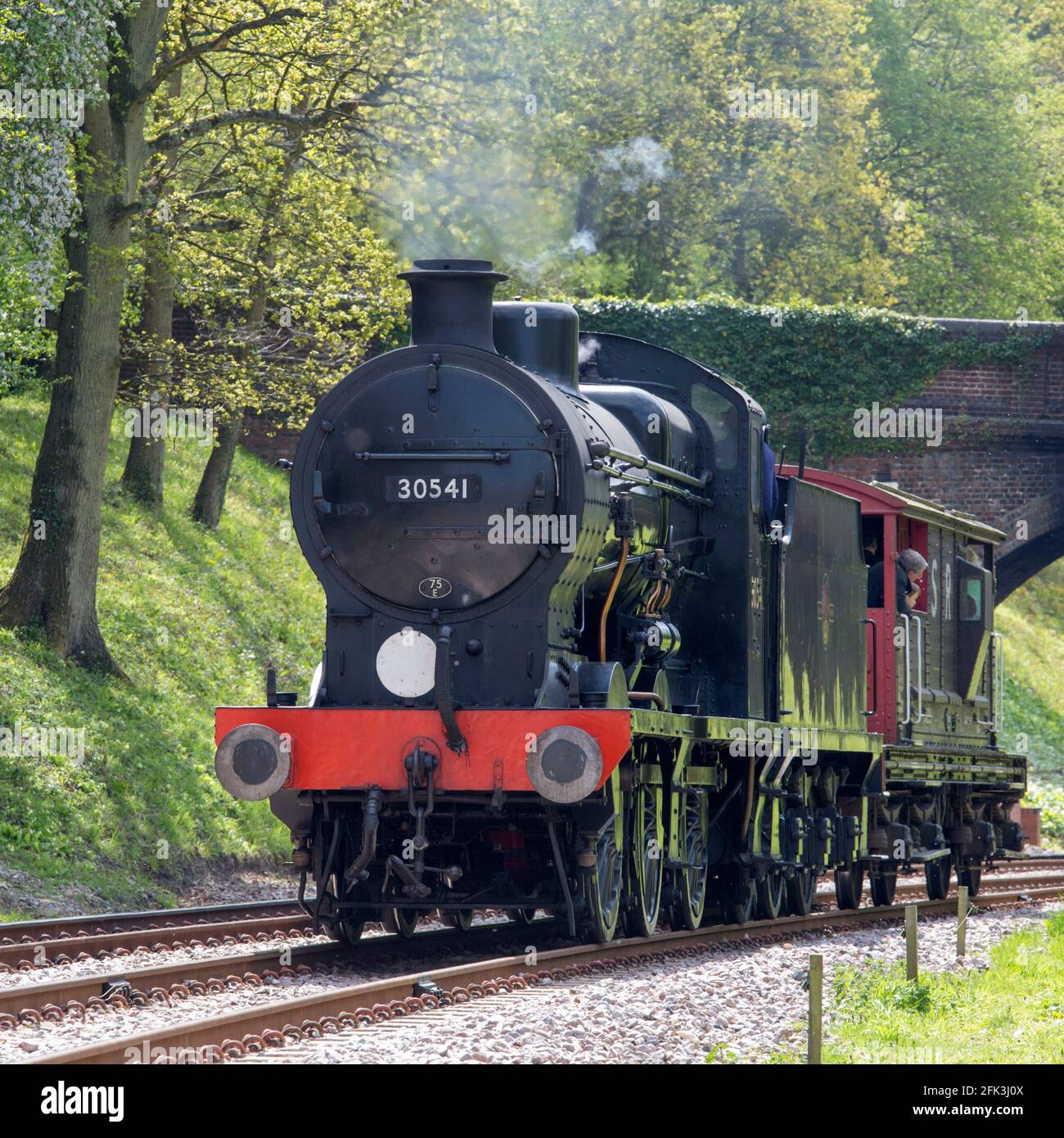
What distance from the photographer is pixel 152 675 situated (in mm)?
17859

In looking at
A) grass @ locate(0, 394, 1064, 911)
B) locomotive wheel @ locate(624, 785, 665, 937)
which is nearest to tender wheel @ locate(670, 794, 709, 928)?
locomotive wheel @ locate(624, 785, 665, 937)

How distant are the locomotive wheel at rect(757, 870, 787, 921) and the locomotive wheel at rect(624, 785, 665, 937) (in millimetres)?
A: 2035

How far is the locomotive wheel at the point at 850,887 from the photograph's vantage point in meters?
14.6

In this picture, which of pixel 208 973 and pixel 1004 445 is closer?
pixel 208 973

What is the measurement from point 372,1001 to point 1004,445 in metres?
20.0

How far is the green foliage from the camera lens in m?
26.3

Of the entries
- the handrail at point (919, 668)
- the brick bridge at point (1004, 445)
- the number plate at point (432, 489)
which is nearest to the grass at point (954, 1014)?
the number plate at point (432, 489)

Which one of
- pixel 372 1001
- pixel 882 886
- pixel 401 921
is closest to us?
pixel 372 1001

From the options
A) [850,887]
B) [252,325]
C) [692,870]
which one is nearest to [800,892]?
[850,887]

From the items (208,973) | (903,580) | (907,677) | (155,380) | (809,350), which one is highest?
(809,350)

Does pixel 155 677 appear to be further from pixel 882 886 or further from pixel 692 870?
pixel 692 870

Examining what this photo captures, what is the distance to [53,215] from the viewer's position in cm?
1414

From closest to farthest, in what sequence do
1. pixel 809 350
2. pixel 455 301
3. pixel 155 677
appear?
pixel 455 301 < pixel 155 677 < pixel 809 350

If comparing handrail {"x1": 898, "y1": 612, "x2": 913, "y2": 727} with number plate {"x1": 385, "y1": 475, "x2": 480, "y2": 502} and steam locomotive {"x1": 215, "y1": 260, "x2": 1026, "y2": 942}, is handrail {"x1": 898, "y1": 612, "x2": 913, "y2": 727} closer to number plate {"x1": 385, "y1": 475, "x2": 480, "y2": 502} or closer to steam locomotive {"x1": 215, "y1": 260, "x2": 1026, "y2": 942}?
steam locomotive {"x1": 215, "y1": 260, "x2": 1026, "y2": 942}
